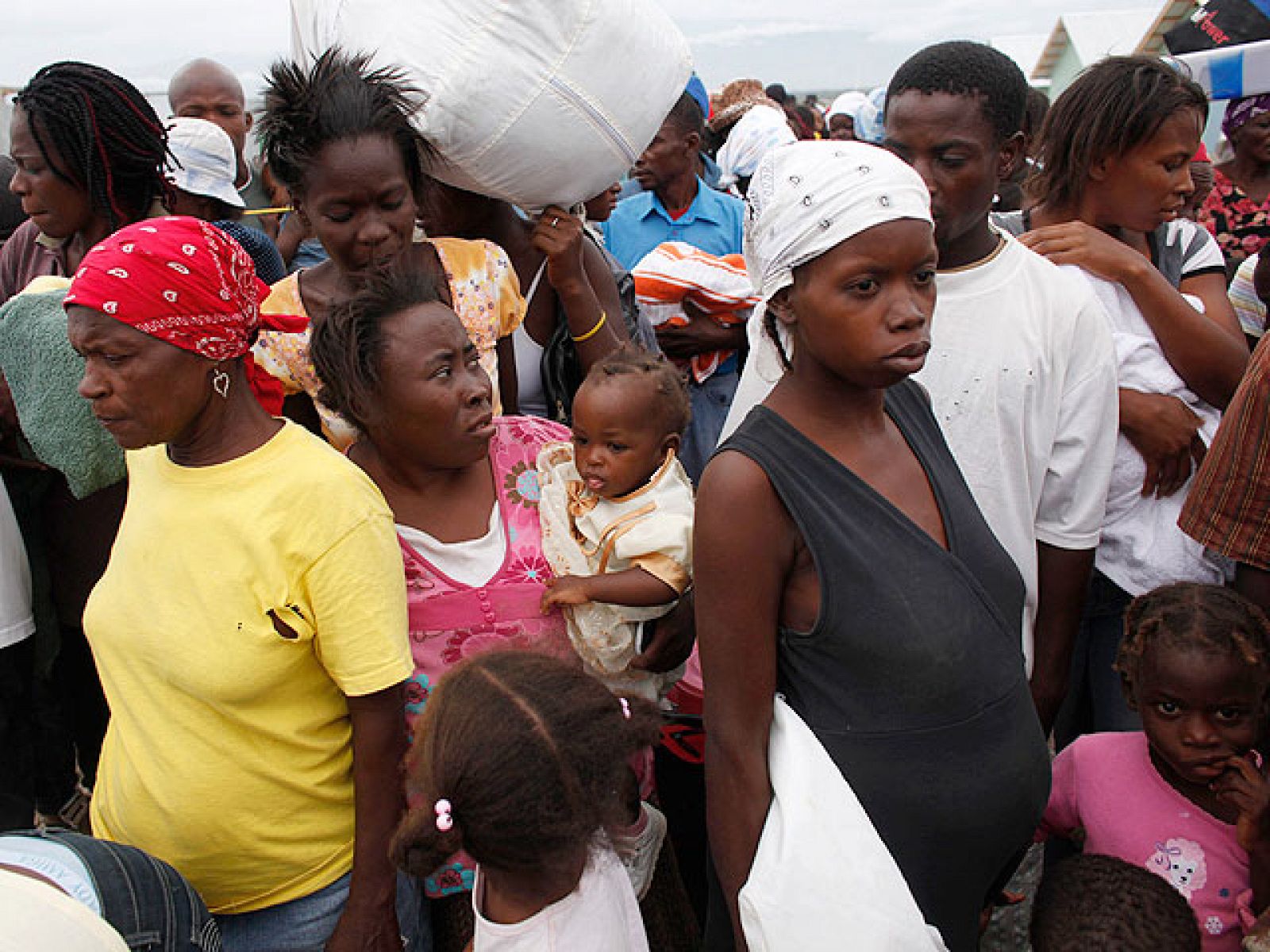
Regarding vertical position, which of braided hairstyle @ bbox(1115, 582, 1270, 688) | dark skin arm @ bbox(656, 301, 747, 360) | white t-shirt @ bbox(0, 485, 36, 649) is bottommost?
white t-shirt @ bbox(0, 485, 36, 649)

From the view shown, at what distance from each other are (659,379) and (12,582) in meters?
1.66

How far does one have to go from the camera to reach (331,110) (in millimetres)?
2209

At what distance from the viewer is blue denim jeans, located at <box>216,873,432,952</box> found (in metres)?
1.84

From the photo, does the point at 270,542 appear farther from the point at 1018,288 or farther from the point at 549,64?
the point at 1018,288

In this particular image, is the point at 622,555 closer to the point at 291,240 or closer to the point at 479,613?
the point at 479,613

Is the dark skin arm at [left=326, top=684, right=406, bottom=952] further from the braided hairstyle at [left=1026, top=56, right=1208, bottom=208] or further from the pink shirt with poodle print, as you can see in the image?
the braided hairstyle at [left=1026, top=56, right=1208, bottom=208]

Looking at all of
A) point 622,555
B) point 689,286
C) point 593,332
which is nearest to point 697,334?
point 689,286

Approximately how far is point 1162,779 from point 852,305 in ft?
4.66

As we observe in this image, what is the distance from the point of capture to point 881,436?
177cm

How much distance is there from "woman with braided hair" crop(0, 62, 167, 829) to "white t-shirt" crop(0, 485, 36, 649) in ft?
0.21

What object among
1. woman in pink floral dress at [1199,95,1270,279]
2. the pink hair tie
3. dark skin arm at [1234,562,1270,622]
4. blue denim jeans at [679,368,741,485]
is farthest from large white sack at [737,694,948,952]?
woman in pink floral dress at [1199,95,1270,279]

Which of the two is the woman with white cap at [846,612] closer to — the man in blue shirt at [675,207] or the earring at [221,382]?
the earring at [221,382]

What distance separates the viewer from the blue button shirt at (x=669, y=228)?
4660 millimetres

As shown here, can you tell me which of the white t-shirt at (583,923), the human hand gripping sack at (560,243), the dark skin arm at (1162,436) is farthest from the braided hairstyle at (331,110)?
the dark skin arm at (1162,436)
